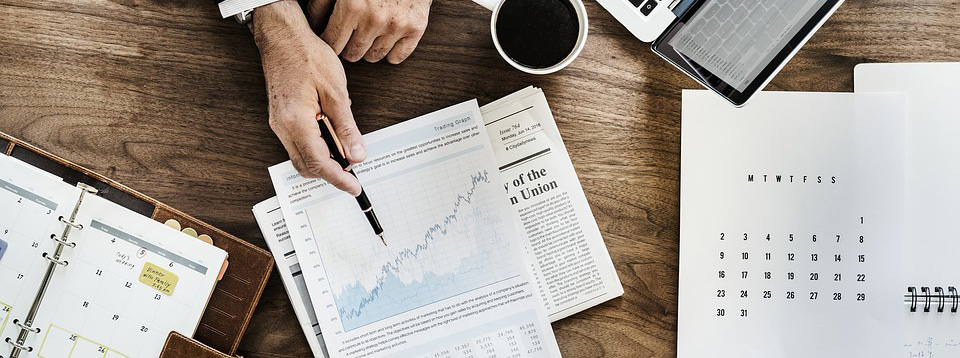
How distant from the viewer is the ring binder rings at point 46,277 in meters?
0.93

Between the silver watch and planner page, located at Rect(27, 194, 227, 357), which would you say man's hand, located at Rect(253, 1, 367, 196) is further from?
planner page, located at Rect(27, 194, 227, 357)

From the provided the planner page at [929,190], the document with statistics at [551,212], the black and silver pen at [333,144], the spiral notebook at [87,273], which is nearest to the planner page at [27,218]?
the spiral notebook at [87,273]

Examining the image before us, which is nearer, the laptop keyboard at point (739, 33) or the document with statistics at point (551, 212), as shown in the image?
the laptop keyboard at point (739, 33)

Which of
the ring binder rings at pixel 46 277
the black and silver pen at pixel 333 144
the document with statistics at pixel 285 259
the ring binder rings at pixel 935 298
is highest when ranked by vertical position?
the ring binder rings at pixel 935 298

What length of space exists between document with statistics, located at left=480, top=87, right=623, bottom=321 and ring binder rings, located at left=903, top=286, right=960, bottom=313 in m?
0.40

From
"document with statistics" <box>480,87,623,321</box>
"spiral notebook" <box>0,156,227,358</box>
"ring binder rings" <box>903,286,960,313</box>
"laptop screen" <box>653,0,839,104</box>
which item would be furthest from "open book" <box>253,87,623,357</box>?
"ring binder rings" <box>903,286,960,313</box>

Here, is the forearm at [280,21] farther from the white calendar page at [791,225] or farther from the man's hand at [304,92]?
the white calendar page at [791,225]

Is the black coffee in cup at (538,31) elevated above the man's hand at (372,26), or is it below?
above

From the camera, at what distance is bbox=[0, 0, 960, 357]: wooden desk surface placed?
3.19 feet

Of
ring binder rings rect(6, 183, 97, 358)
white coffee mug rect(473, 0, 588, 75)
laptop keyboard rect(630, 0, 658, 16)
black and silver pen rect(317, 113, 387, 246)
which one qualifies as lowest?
ring binder rings rect(6, 183, 97, 358)

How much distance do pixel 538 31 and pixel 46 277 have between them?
0.74 metres

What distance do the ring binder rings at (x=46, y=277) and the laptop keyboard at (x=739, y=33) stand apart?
823 millimetres

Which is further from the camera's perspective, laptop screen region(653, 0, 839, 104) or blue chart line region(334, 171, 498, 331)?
blue chart line region(334, 171, 498, 331)

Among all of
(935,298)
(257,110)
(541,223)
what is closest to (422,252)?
(541,223)
